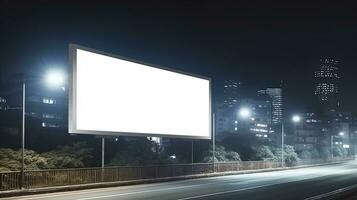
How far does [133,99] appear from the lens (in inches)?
1649

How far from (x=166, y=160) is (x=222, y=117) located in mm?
143536

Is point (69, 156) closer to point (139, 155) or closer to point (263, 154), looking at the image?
point (139, 155)

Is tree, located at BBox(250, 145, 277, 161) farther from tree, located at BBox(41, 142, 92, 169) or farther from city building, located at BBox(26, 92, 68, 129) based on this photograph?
city building, located at BBox(26, 92, 68, 129)

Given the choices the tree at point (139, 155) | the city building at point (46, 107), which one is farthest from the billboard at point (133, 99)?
the city building at point (46, 107)

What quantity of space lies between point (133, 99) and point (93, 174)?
8.94 meters

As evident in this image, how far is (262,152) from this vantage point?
69.1m

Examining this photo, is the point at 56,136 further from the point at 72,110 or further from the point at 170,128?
the point at 72,110

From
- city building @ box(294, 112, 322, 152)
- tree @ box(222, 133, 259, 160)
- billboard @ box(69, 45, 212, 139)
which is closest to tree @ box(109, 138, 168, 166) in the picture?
billboard @ box(69, 45, 212, 139)

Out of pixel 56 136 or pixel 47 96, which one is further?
pixel 47 96

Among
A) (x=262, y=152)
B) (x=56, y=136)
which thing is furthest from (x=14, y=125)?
(x=262, y=152)

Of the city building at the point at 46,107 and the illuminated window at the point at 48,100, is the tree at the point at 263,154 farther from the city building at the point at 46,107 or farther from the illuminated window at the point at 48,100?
the illuminated window at the point at 48,100

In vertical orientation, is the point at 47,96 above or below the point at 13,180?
above

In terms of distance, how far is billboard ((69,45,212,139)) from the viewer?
36.6m

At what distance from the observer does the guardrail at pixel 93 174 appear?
28891mm
